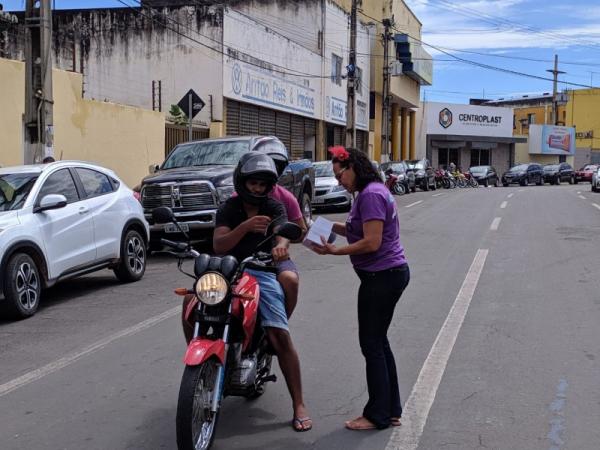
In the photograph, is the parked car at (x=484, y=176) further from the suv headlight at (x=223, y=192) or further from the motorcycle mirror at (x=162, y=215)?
the motorcycle mirror at (x=162, y=215)

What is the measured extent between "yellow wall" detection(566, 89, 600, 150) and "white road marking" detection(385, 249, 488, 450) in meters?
76.6

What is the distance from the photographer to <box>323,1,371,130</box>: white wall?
3594 centimetres

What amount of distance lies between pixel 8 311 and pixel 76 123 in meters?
11.0

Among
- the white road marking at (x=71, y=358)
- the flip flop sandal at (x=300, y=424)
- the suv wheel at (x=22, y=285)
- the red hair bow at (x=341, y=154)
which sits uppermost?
the red hair bow at (x=341, y=154)

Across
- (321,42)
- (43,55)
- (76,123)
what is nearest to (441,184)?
(321,42)

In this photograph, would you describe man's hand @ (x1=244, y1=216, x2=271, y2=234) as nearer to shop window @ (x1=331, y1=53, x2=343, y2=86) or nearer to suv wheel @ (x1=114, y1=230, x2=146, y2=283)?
suv wheel @ (x1=114, y1=230, x2=146, y2=283)

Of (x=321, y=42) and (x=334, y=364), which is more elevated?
(x=321, y=42)

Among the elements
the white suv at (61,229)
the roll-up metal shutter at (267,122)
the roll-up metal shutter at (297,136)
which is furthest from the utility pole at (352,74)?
the white suv at (61,229)

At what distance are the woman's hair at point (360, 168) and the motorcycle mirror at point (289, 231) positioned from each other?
1.70ft

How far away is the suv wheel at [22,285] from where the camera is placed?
7.44m

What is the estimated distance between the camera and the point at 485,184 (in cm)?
5138

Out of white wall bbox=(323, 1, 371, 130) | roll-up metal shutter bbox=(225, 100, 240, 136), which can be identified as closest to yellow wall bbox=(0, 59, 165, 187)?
roll-up metal shutter bbox=(225, 100, 240, 136)

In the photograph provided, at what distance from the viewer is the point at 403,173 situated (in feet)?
112

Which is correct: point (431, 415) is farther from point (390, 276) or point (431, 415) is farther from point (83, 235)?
point (83, 235)
